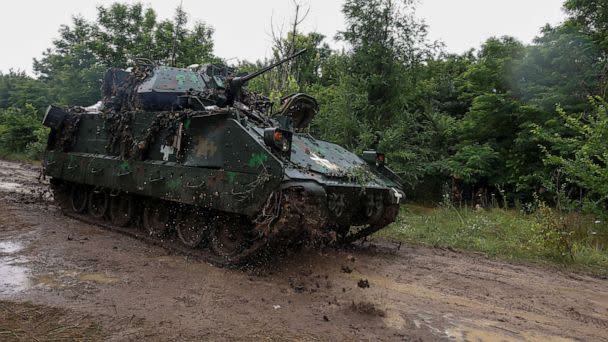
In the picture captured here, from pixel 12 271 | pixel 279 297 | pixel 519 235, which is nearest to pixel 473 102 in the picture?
pixel 519 235

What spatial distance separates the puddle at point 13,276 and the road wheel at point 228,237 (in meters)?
2.20

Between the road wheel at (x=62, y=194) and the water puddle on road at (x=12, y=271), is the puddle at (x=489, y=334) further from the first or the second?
the road wheel at (x=62, y=194)

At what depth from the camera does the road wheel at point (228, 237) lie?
6.32m

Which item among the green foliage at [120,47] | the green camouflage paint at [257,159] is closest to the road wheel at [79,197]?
the green camouflage paint at [257,159]

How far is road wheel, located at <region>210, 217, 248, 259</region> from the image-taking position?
20.7 feet

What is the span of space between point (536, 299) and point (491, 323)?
1.34 meters

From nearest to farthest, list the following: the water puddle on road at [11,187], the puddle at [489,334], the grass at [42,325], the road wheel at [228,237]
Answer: the grass at [42,325]
the puddle at [489,334]
the road wheel at [228,237]
the water puddle on road at [11,187]

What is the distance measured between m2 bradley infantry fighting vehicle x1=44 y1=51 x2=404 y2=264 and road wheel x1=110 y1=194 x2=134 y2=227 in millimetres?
23

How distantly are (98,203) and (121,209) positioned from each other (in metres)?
1.11

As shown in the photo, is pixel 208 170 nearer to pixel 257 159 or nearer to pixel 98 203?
→ pixel 257 159

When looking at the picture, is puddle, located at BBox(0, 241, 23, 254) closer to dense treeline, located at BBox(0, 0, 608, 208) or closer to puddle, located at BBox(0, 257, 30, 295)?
puddle, located at BBox(0, 257, 30, 295)

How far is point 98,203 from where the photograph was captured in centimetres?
938

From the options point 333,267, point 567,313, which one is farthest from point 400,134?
point 567,313

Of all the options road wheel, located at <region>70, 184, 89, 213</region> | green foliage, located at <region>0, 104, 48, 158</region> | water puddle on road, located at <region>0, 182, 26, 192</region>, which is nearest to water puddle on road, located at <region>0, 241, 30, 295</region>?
road wheel, located at <region>70, 184, 89, 213</region>
